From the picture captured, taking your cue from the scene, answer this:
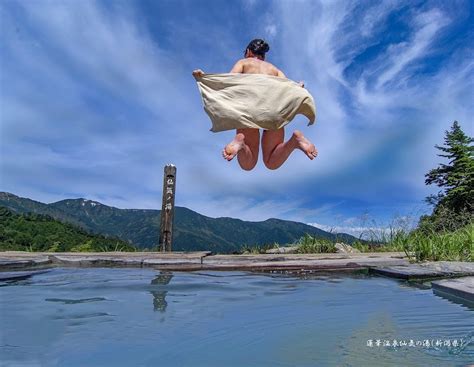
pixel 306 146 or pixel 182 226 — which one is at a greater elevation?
pixel 182 226

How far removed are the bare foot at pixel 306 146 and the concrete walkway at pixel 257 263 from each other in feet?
4.80

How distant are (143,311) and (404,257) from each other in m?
4.03

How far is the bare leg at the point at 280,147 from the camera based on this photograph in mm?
4207

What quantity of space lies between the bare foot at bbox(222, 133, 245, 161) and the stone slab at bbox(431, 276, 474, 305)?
2107mm

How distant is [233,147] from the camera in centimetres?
404

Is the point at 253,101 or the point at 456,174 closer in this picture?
the point at 253,101

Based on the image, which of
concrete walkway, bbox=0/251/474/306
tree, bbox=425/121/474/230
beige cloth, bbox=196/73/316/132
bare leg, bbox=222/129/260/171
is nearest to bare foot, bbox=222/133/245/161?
bare leg, bbox=222/129/260/171

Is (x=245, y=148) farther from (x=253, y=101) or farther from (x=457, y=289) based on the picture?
(x=457, y=289)

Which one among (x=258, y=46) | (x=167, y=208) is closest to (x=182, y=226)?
(x=167, y=208)

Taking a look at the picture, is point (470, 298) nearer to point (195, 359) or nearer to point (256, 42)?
point (195, 359)

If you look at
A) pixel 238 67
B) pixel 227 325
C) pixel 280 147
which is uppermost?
pixel 238 67

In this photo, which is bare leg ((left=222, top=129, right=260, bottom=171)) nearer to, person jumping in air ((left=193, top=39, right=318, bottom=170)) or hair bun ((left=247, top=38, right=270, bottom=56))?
person jumping in air ((left=193, top=39, right=318, bottom=170))

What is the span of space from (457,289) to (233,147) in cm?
228

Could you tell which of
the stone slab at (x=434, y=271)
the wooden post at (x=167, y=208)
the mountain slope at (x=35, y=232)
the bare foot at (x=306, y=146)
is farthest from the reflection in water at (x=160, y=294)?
the mountain slope at (x=35, y=232)
